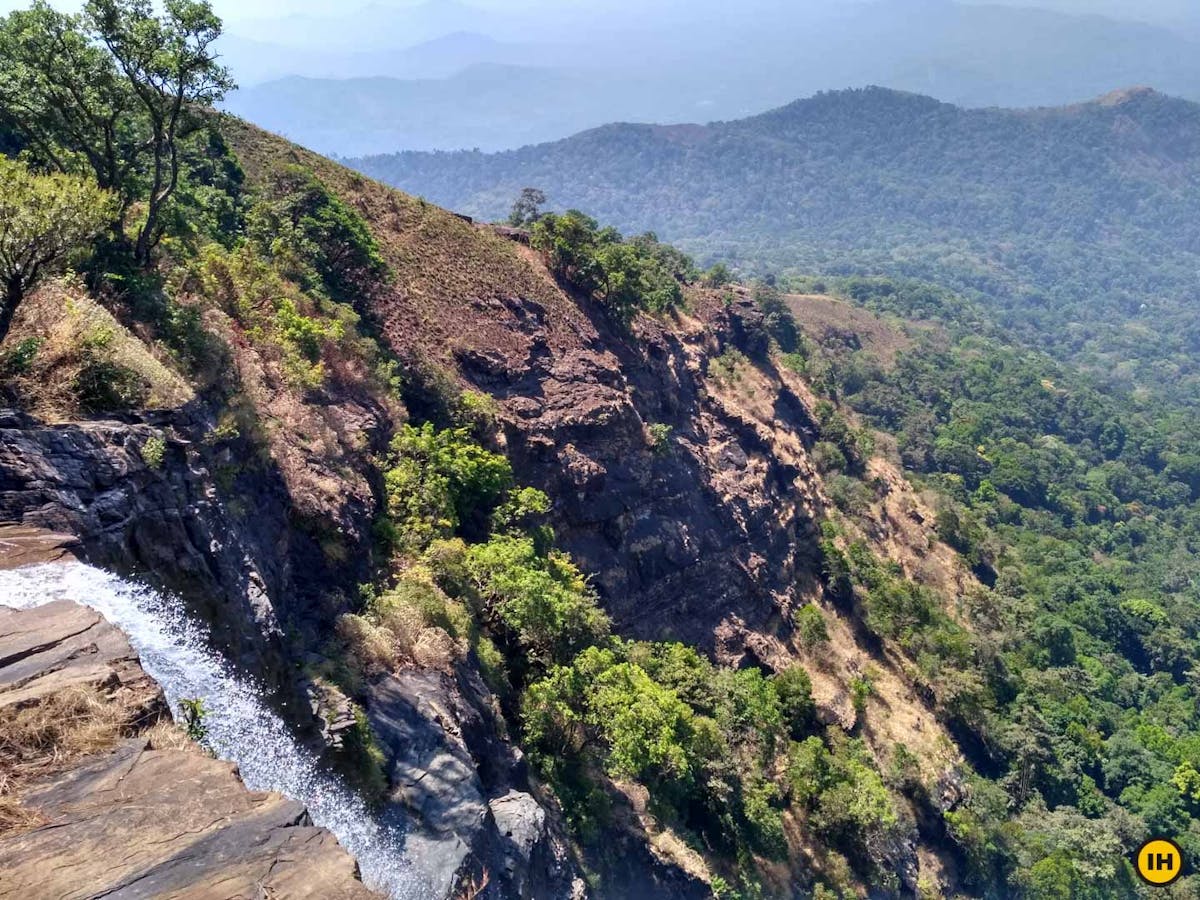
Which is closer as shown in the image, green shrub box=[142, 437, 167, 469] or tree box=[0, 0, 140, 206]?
green shrub box=[142, 437, 167, 469]

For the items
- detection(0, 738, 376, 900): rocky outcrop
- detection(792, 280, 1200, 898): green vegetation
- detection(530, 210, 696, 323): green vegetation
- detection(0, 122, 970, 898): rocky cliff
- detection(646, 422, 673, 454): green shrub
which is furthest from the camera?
detection(530, 210, 696, 323): green vegetation

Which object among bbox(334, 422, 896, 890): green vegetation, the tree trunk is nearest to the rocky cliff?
bbox(334, 422, 896, 890): green vegetation

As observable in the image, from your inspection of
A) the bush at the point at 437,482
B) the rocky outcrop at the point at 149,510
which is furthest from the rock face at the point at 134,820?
the bush at the point at 437,482

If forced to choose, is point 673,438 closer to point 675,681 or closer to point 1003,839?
point 675,681

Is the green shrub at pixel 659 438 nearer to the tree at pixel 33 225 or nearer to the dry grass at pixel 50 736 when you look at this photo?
the tree at pixel 33 225

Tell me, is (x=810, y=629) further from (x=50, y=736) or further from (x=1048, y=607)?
(x=50, y=736)

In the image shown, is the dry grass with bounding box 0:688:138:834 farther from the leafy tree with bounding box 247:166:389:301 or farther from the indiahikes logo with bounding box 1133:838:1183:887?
the indiahikes logo with bounding box 1133:838:1183:887
